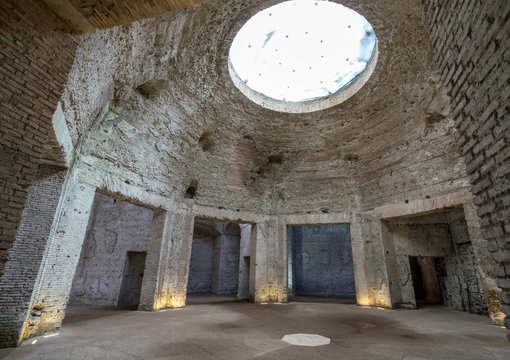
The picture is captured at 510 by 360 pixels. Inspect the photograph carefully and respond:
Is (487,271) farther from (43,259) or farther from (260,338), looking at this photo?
(43,259)

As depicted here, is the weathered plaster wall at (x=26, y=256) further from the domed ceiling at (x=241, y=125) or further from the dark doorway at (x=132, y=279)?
the dark doorway at (x=132, y=279)

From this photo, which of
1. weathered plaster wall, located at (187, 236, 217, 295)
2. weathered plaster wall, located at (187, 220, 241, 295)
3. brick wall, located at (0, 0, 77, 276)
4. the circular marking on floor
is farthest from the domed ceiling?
weathered plaster wall, located at (187, 236, 217, 295)

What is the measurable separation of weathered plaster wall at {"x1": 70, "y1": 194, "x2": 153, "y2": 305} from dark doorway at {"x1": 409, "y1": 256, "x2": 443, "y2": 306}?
12563 mm

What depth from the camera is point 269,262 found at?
9.50m

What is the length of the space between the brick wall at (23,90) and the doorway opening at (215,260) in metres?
10.8

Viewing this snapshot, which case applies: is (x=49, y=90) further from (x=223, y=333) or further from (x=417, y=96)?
(x=417, y=96)

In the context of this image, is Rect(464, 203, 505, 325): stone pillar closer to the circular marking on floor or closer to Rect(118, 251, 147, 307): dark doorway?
the circular marking on floor

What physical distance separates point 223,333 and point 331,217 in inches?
241

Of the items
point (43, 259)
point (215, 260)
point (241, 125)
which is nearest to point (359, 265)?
point (241, 125)

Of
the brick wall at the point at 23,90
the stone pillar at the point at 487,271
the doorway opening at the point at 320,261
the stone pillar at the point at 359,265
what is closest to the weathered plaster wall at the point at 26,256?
the brick wall at the point at 23,90

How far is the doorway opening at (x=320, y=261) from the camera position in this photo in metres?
13.4

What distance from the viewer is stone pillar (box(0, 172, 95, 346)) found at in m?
3.96

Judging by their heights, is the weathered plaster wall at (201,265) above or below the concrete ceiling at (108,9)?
below

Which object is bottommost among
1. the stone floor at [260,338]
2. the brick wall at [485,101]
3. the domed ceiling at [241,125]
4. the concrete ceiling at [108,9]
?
the stone floor at [260,338]
